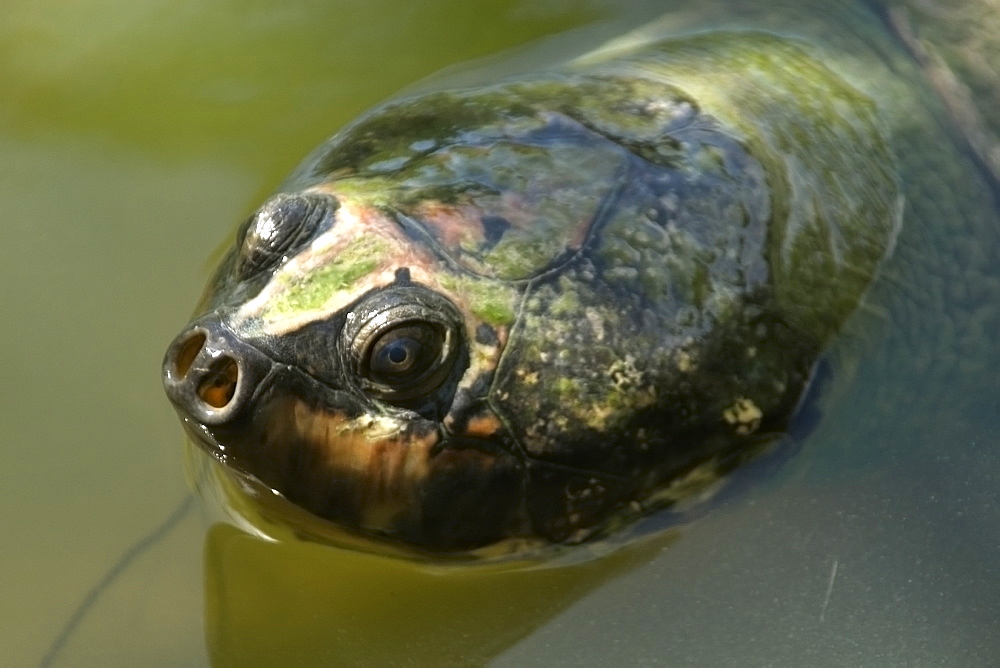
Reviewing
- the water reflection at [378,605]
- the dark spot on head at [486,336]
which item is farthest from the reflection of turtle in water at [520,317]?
the water reflection at [378,605]

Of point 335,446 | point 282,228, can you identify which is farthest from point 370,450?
point 282,228

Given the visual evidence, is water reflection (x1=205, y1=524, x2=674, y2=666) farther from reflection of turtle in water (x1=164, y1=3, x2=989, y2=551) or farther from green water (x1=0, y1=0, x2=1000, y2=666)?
reflection of turtle in water (x1=164, y1=3, x2=989, y2=551)

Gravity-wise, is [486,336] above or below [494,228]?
below

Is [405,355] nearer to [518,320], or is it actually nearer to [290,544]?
[518,320]

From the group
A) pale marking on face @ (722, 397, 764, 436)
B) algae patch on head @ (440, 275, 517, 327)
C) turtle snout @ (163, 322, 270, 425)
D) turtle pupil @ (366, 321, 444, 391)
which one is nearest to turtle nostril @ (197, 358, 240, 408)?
turtle snout @ (163, 322, 270, 425)

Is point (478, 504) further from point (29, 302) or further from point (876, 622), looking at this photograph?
point (29, 302)

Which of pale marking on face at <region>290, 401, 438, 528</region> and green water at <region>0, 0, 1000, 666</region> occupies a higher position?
pale marking on face at <region>290, 401, 438, 528</region>

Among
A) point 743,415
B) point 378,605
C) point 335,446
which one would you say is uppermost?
point 335,446

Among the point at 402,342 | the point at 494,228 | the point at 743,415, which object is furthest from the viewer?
Result: the point at 743,415

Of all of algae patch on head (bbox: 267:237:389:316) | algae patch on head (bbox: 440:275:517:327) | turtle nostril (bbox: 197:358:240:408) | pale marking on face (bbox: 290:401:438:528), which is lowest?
pale marking on face (bbox: 290:401:438:528)
